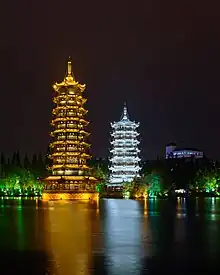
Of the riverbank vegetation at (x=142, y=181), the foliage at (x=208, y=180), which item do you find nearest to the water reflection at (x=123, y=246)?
the riverbank vegetation at (x=142, y=181)

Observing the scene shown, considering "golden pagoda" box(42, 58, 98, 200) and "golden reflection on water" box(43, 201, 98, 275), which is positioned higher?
"golden pagoda" box(42, 58, 98, 200)

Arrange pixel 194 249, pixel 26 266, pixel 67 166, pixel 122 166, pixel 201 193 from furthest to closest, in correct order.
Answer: pixel 122 166 < pixel 201 193 < pixel 67 166 < pixel 194 249 < pixel 26 266

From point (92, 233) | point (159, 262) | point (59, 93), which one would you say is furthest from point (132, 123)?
point (159, 262)

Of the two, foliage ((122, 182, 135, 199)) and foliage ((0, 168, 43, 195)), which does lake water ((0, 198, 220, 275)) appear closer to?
foliage ((122, 182, 135, 199))

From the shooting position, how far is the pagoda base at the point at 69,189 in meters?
105

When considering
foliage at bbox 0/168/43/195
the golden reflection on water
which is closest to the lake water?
the golden reflection on water

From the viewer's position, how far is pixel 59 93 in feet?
360

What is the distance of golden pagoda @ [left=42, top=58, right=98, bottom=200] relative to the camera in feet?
345

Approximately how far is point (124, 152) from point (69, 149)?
39022mm

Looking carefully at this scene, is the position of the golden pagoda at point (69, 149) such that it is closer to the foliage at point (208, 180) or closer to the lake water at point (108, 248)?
the foliage at point (208, 180)

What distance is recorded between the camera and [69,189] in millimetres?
104750

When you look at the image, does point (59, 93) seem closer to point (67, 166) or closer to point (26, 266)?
point (67, 166)

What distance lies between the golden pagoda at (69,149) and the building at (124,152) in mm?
31692

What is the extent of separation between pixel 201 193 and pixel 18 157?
45.2m
